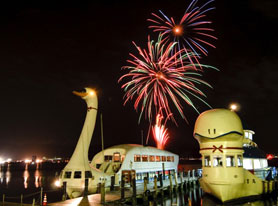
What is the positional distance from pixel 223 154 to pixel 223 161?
651mm

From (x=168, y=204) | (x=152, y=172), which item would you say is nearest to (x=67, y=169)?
(x=168, y=204)

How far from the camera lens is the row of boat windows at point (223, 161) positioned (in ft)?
78.4

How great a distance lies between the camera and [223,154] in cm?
2380

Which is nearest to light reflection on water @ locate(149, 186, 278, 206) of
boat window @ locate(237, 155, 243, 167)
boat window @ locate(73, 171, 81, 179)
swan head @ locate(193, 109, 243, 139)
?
boat window @ locate(237, 155, 243, 167)

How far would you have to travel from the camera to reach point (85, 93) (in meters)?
31.3

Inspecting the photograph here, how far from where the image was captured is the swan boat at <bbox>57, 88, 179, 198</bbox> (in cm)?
2803

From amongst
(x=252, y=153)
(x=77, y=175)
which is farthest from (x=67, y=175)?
(x=252, y=153)

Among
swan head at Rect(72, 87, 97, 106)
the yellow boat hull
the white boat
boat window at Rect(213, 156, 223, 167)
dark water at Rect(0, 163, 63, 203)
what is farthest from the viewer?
dark water at Rect(0, 163, 63, 203)

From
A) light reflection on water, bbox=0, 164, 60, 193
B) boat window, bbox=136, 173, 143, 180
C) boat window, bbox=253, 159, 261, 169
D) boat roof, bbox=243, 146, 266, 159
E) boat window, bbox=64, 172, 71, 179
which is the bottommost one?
light reflection on water, bbox=0, 164, 60, 193

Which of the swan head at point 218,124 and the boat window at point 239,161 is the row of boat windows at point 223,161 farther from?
the swan head at point 218,124

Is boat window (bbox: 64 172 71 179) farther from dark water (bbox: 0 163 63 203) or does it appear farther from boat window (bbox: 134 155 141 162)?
boat window (bbox: 134 155 141 162)

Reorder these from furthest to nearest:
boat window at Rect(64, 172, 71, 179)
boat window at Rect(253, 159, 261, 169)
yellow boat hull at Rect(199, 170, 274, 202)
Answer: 1. boat window at Rect(253, 159, 261, 169)
2. boat window at Rect(64, 172, 71, 179)
3. yellow boat hull at Rect(199, 170, 274, 202)

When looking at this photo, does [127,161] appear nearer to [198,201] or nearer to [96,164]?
[96,164]

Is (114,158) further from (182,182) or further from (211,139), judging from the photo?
(211,139)
